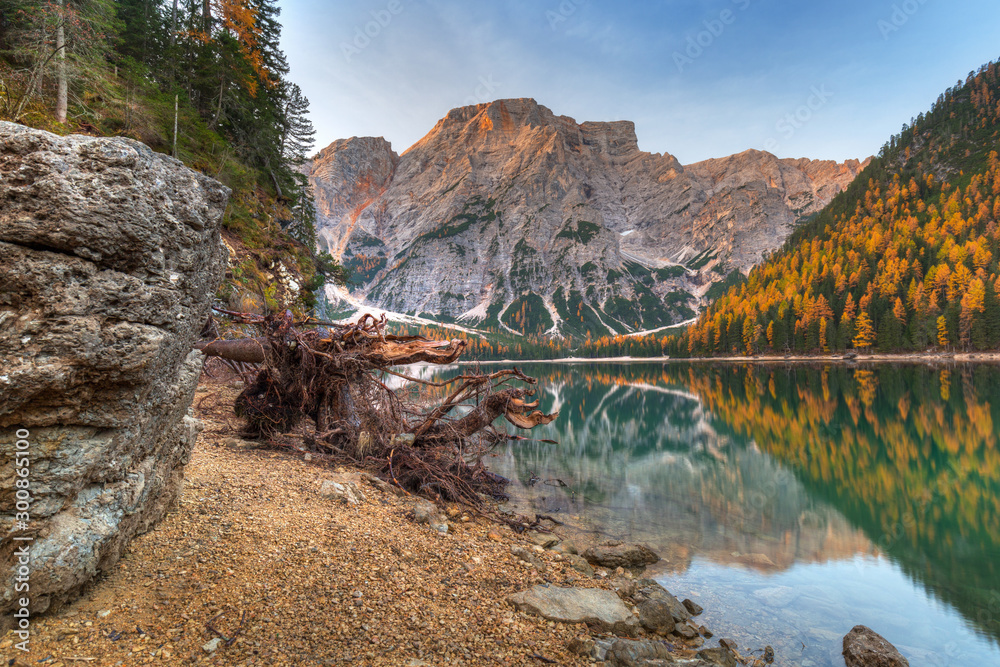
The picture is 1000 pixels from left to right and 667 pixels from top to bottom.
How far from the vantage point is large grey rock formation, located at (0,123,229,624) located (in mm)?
2557

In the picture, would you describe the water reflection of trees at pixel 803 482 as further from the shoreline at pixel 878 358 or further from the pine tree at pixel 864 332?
the pine tree at pixel 864 332

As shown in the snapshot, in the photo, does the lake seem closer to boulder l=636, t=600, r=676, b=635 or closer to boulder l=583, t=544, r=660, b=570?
boulder l=583, t=544, r=660, b=570

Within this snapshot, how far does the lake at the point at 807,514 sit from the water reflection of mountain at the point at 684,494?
0.20ft

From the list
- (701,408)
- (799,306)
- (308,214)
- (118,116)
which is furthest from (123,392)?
(799,306)

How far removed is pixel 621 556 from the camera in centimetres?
820

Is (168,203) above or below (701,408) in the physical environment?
above

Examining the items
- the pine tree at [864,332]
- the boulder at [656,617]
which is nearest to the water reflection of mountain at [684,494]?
the boulder at [656,617]

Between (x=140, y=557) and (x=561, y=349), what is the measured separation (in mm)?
176004

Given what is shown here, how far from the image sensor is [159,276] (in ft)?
10.2

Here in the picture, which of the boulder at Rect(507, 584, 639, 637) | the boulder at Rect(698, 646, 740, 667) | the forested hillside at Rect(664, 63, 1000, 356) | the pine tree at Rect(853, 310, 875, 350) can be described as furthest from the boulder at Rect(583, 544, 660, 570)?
the pine tree at Rect(853, 310, 875, 350)

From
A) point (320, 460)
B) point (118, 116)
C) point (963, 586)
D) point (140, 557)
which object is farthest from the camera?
point (118, 116)

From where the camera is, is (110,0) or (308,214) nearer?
(110,0)

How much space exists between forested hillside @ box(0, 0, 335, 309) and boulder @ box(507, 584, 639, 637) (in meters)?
13.2

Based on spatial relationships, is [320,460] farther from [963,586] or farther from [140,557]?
[963,586]
